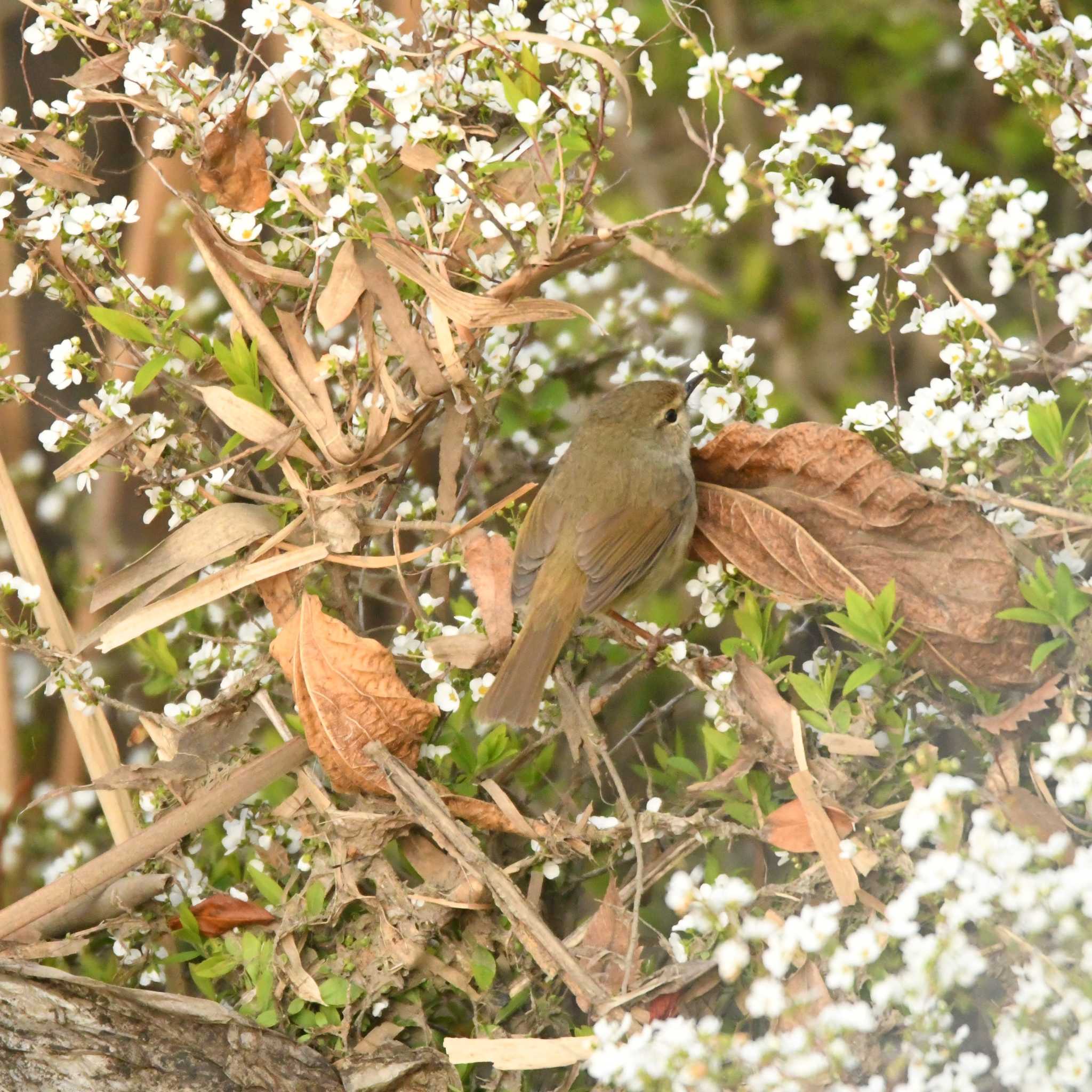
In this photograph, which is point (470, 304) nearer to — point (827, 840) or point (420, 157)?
point (420, 157)

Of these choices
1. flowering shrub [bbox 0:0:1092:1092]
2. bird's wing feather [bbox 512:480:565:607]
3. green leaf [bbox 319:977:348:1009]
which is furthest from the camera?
bird's wing feather [bbox 512:480:565:607]

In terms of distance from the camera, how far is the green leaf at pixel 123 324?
1.88m

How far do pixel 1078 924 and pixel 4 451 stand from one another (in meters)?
2.33

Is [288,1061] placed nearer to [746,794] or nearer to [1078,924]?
[746,794]

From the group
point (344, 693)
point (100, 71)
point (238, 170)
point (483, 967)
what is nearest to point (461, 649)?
point (344, 693)

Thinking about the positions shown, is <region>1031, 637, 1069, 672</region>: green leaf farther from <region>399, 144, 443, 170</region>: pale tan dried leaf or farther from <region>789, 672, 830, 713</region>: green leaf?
<region>399, 144, 443, 170</region>: pale tan dried leaf

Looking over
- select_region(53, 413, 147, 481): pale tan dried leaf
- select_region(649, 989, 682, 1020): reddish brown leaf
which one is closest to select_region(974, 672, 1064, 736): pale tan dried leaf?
select_region(649, 989, 682, 1020): reddish brown leaf

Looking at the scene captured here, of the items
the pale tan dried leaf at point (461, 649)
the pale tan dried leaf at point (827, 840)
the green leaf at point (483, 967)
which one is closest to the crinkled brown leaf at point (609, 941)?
the green leaf at point (483, 967)

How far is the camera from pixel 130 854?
6.49 ft

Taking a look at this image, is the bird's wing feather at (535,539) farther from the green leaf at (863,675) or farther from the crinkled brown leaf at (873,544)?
the green leaf at (863,675)

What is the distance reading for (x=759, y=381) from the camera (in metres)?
2.02

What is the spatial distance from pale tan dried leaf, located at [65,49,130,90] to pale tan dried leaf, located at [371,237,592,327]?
1.55 feet

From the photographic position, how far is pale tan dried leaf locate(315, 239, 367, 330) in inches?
75.8

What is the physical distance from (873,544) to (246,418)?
931 millimetres
